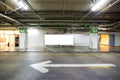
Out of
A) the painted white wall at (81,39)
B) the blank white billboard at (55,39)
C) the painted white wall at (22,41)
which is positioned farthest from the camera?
the painted white wall at (81,39)

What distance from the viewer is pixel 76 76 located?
580cm

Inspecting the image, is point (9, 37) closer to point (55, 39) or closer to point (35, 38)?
point (35, 38)

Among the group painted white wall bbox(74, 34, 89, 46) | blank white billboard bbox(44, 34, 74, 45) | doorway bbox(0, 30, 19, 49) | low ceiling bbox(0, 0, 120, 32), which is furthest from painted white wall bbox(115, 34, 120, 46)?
doorway bbox(0, 30, 19, 49)

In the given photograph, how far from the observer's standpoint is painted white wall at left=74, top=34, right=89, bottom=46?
2455cm

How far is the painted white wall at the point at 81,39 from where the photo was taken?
80.5 ft

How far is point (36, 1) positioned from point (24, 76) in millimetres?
3553

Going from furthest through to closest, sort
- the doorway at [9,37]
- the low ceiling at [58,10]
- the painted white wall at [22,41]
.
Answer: the doorway at [9,37]
the painted white wall at [22,41]
the low ceiling at [58,10]

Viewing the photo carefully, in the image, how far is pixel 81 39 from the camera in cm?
2470

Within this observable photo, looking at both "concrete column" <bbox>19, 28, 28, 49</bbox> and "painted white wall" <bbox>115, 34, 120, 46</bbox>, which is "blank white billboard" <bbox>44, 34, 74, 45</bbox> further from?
"painted white wall" <bbox>115, 34, 120, 46</bbox>

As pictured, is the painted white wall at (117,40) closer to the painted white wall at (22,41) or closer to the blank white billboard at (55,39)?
the blank white billboard at (55,39)

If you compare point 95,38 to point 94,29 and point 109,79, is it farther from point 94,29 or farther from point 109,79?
point 109,79

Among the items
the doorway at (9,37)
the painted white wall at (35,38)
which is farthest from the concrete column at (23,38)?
the doorway at (9,37)

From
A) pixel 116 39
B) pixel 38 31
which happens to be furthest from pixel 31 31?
pixel 116 39

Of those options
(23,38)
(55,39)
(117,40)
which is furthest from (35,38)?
(117,40)
